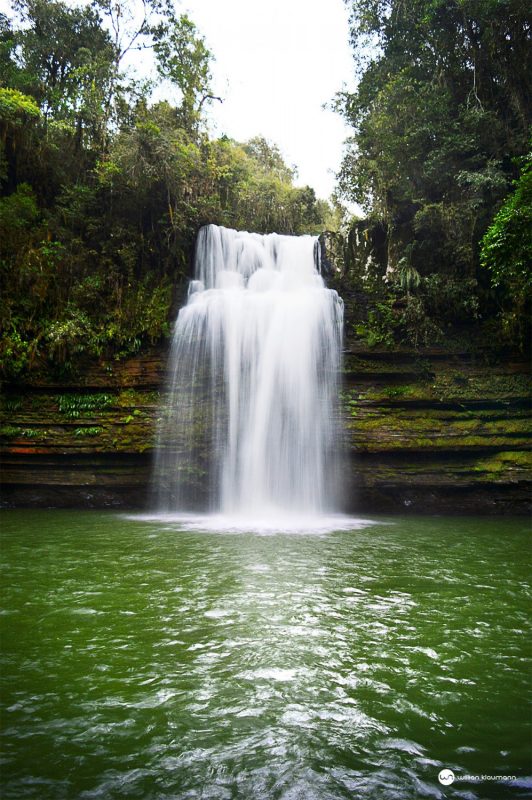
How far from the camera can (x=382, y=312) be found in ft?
42.6

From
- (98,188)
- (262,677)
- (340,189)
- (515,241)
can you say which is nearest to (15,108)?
(98,188)

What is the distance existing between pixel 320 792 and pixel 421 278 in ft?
42.4

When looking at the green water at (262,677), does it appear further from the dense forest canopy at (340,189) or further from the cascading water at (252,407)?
the dense forest canopy at (340,189)

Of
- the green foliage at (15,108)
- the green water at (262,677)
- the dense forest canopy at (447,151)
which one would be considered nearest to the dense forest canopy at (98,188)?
the green foliage at (15,108)

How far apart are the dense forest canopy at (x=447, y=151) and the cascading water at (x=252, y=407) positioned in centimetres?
211

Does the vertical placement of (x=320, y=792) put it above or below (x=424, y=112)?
below

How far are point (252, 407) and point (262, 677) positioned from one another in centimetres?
895

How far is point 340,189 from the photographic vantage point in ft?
64.3

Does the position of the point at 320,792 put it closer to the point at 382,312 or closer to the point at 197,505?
the point at 197,505

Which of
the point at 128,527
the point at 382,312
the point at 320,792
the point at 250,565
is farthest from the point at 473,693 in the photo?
the point at 382,312

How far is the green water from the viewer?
2479 millimetres

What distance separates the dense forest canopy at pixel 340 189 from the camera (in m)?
12.8

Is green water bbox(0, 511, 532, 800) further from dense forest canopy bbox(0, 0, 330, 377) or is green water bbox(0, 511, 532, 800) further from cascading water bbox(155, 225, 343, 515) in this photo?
dense forest canopy bbox(0, 0, 330, 377)

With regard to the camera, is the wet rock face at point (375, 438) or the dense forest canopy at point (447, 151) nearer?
the wet rock face at point (375, 438)
